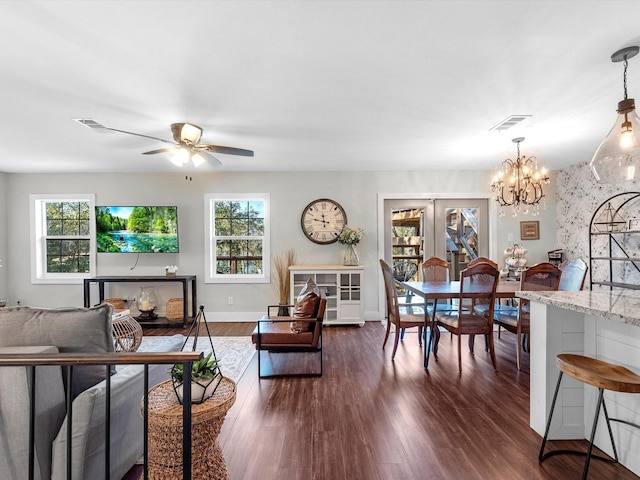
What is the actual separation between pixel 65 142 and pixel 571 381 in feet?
17.3

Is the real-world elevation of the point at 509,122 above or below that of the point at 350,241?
above

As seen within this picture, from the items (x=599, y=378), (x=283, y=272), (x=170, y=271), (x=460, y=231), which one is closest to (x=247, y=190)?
(x=283, y=272)

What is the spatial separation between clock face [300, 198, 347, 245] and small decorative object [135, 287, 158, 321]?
104 inches

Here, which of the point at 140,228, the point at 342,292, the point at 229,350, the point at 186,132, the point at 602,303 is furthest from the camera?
the point at 140,228

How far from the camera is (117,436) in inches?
69.4

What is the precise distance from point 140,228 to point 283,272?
2.36m

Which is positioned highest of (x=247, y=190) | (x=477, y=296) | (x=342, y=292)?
(x=247, y=190)

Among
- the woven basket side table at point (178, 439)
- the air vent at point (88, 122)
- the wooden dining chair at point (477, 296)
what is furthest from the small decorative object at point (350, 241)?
the woven basket side table at point (178, 439)

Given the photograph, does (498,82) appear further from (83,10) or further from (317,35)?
(83,10)

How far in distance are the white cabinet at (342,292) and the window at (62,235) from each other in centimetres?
352

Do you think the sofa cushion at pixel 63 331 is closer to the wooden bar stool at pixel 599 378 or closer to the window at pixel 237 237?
the wooden bar stool at pixel 599 378

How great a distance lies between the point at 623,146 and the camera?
2.00 meters

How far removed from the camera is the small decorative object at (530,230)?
551 centimetres

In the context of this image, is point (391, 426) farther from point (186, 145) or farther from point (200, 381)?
point (186, 145)
